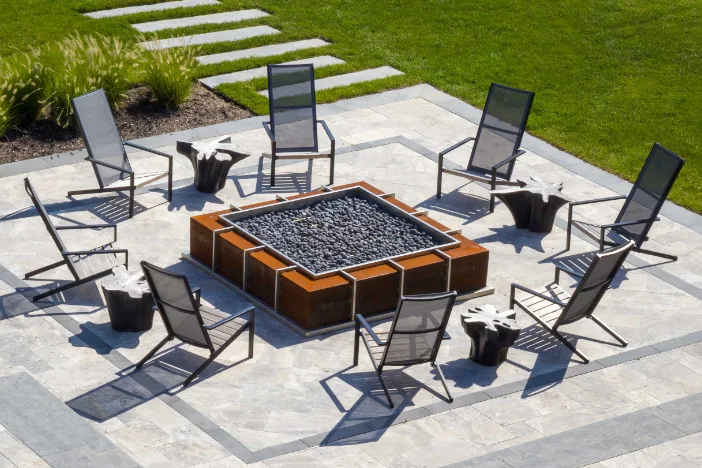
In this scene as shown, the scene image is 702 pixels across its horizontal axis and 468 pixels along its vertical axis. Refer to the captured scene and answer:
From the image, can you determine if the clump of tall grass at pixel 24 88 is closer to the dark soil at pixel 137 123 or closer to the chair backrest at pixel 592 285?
the dark soil at pixel 137 123

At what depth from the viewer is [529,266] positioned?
1364 cm

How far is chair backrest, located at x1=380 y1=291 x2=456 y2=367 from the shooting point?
411 inches

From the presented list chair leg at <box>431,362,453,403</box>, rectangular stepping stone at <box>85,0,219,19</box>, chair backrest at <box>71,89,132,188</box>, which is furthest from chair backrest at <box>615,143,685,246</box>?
rectangular stepping stone at <box>85,0,219,19</box>

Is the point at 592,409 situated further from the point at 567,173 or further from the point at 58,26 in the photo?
the point at 58,26

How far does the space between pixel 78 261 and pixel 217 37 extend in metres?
9.07

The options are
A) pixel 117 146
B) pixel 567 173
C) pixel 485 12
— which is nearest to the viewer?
pixel 117 146

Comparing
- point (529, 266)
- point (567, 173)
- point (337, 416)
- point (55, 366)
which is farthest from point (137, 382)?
point (567, 173)

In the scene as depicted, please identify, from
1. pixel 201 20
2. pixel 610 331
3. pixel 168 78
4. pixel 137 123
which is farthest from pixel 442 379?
pixel 201 20

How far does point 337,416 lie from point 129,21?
41.6 ft

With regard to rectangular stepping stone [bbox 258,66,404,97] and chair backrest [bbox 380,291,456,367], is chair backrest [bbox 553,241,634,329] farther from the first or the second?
rectangular stepping stone [bbox 258,66,404,97]

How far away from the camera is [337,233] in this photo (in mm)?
13203

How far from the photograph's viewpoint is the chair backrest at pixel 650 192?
13406 millimetres

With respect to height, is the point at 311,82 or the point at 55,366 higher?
the point at 311,82

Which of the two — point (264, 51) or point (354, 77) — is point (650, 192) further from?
point (264, 51)
